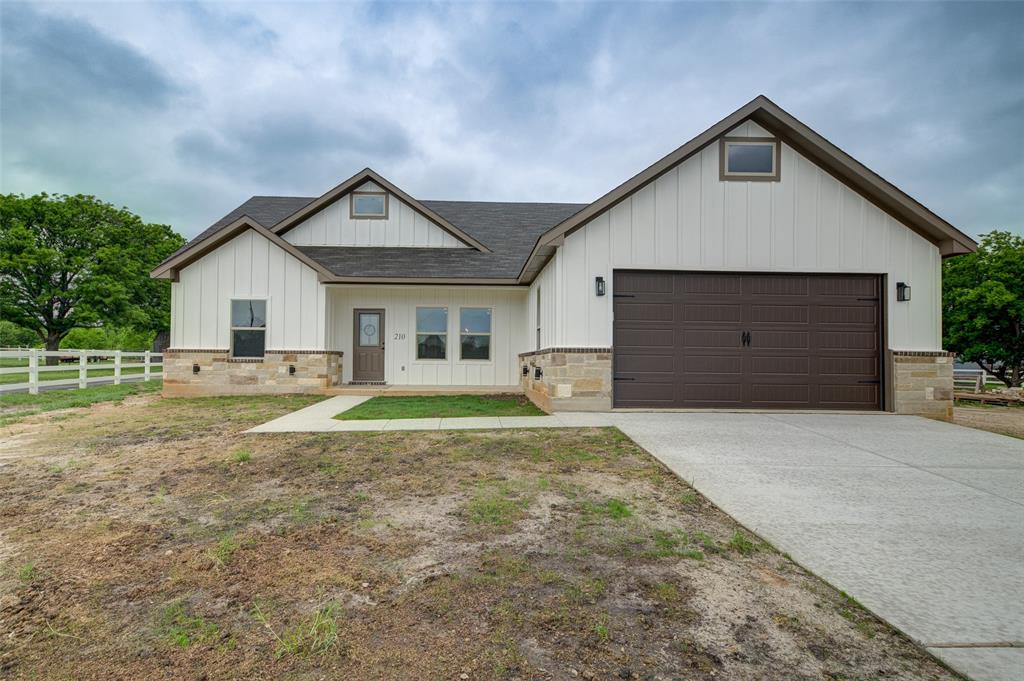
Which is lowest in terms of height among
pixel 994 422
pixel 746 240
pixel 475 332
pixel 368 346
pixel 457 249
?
pixel 994 422

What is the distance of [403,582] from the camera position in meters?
2.50

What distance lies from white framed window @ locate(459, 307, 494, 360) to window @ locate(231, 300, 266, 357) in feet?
17.1

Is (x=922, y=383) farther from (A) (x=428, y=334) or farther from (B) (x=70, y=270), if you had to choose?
(B) (x=70, y=270)

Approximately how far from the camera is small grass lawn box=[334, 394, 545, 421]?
8.41 meters

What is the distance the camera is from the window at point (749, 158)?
8984mm

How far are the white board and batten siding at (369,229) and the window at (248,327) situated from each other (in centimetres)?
316

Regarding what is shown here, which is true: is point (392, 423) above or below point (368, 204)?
below

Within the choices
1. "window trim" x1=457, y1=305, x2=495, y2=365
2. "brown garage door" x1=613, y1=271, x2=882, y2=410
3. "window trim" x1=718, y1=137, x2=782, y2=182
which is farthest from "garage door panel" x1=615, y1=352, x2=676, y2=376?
"window trim" x1=457, y1=305, x2=495, y2=365

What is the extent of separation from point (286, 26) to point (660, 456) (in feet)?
51.6

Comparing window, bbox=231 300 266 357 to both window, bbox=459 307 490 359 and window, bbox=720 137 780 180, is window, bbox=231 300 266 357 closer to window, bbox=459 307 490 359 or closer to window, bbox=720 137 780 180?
window, bbox=459 307 490 359

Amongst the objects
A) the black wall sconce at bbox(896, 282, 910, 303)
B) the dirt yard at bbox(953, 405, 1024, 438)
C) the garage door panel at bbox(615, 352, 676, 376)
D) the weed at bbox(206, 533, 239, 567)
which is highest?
the black wall sconce at bbox(896, 282, 910, 303)

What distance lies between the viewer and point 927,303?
29.1 feet

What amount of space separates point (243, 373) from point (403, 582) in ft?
36.8

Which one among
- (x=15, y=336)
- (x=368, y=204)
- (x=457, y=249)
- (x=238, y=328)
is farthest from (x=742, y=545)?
(x=15, y=336)
